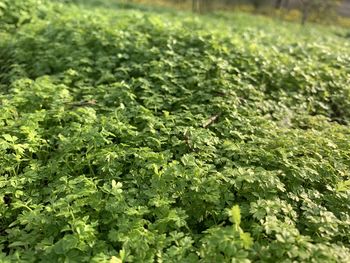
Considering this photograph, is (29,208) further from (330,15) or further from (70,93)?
(330,15)

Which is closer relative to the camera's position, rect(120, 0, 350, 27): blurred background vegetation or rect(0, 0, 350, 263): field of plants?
rect(0, 0, 350, 263): field of plants

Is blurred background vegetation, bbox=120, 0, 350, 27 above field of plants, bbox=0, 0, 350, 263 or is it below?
below

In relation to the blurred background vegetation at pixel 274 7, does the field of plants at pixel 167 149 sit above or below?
above

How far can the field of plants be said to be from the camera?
2314 millimetres

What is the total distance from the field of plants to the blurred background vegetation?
29.7 feet

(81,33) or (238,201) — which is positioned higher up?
(81,33)

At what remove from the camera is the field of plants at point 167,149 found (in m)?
2.31

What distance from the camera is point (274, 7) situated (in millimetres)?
19422

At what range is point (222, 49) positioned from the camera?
4.72 m

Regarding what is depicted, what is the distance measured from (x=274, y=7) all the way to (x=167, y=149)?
58.9 ft

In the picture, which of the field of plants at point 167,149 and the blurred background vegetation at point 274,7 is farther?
the blurred background vegetation at point 274,7

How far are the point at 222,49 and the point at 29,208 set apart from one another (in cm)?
298

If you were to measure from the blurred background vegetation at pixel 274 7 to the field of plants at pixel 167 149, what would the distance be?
9.04m

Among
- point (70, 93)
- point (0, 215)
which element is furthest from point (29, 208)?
point (70, 93)
